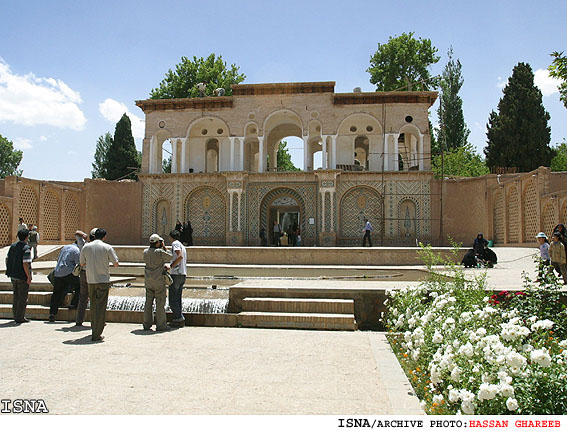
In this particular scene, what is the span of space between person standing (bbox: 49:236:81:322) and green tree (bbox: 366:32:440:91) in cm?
3114

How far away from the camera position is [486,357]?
3.13 metres

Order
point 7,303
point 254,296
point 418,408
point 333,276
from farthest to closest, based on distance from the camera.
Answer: point 333,276 → point 7,303 → point 254,296 → point 418,408

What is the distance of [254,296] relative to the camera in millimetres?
7594

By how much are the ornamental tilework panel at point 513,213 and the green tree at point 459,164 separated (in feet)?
45.4

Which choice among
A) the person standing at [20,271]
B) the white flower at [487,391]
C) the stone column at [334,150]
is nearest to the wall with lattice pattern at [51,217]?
the stone column at [334,150]

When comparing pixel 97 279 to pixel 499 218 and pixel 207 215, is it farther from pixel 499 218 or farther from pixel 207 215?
pixel 499 218

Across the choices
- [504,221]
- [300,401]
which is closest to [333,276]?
[300,401]

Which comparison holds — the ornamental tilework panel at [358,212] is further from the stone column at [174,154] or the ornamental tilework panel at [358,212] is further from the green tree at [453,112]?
the green tree at [453,112]

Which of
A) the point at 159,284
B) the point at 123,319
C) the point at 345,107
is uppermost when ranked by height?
the point at 345,107

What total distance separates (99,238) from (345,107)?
749 inches

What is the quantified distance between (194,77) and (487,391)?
3577cm

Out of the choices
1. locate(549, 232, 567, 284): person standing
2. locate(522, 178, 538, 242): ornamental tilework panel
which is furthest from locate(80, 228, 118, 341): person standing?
locate(522, 178, 538, 242): ornamental tilework panel

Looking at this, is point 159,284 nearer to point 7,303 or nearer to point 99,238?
point 99,238

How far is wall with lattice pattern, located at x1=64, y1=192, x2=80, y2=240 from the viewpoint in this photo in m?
23.3
